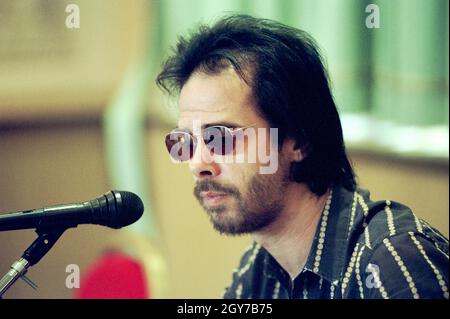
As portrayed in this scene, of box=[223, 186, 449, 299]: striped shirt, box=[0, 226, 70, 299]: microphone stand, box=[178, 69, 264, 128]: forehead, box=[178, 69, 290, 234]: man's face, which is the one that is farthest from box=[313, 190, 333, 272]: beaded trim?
box=[0, 226, 70, 299]: microphone stand

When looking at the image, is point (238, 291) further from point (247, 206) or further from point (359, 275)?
point (359, 275)

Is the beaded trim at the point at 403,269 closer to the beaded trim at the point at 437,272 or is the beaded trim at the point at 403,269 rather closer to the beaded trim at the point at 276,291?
the beaded trim at the point at 437,272

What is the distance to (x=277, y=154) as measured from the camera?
1.49 meters

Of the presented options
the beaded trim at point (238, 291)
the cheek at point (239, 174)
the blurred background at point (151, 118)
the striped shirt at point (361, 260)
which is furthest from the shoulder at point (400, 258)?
the blurred background at point (151, 118)

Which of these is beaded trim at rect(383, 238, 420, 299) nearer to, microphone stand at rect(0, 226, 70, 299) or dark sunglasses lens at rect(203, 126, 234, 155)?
dark sunglasses lens at rect(203, 126, 234, 155)

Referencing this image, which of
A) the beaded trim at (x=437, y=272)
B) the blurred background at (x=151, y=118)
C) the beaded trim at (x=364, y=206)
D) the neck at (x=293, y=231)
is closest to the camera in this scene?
the beaded trim at (x=437, y=272)

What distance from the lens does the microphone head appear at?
1.19 meters

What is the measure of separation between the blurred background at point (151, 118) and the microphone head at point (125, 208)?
0.63m

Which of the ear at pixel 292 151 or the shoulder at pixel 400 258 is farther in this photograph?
the ear at pixel 292 151

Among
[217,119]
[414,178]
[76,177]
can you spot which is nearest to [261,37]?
[217,119]

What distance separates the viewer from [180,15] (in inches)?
103

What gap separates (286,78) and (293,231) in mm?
342

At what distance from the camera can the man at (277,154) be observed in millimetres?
1419
